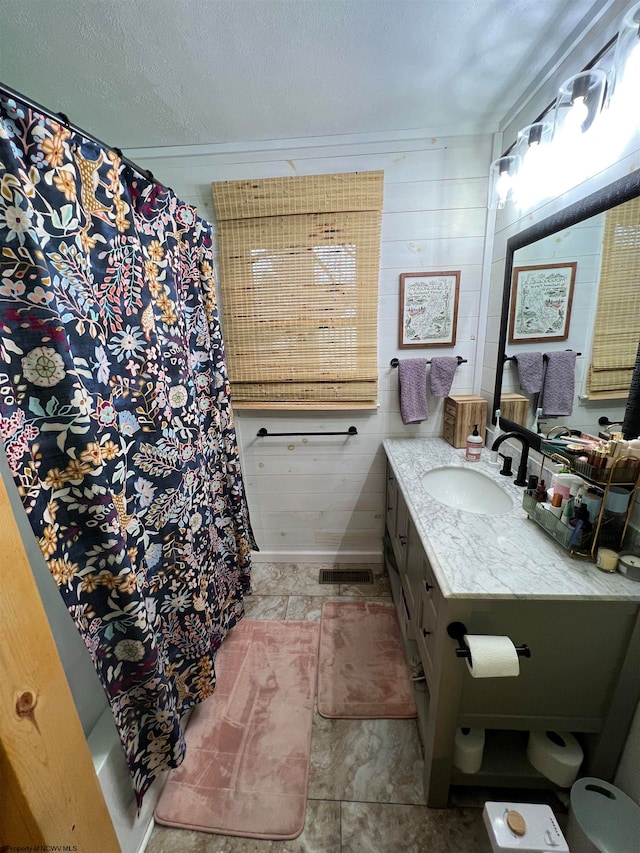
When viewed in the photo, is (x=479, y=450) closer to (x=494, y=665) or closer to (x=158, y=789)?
(x=494, y=665)

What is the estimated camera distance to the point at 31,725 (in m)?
0.49

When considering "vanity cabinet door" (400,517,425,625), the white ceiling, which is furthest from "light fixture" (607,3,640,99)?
"vanity cabinet door" (400,517,425,625)

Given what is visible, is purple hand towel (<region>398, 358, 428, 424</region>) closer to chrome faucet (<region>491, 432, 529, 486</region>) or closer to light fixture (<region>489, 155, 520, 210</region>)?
chrome faucet (<region>491, 432, 529, 486</region>)

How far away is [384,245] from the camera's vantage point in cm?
168

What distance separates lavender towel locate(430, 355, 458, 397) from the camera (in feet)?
5.77

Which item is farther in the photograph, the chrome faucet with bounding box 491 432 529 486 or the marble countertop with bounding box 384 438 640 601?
the chrome faucet with bounding box 491 432 529 486

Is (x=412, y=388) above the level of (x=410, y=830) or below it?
above

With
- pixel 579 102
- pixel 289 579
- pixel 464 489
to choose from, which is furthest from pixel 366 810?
pixel 579 102

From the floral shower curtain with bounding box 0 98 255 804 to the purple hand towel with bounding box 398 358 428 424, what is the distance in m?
1.08

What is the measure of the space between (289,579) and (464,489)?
129cm

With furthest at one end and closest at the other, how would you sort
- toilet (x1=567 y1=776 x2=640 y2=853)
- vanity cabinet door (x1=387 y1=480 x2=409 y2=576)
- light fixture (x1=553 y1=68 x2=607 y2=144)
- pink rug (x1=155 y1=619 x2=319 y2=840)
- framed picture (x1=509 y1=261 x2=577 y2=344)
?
1. vanity cabinet door (x1=387 y1=480 x2=409 y2=576)
2. framed picture (x1=509 y1=261 x2=577 y2=344)
3. pink rug (x1=155 y1=619 x2=319 y2=840)
4. light fixture (x1=553 y1=68 x2=607 y2=144)
5. toilet (x1=567 y1=776 x2=640 y2=853)

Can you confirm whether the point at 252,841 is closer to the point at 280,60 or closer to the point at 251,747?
the point at 251,747

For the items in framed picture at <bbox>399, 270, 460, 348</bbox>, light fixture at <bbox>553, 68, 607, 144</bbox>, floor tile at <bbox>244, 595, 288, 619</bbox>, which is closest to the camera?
light fixture at <bbox>553, 68, 607, 144</bbox>

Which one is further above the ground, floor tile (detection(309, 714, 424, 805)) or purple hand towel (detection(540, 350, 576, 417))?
purple hand towel (detection(540, 350, 576, 417))
